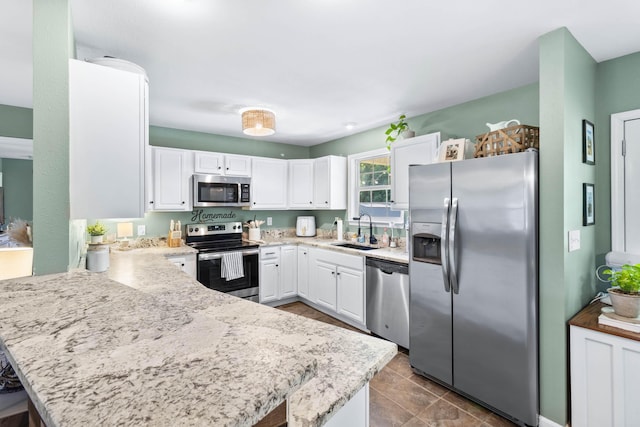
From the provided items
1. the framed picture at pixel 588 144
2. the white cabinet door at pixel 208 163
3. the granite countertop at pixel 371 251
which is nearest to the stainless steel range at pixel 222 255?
the granite countertop at pixel 371 251

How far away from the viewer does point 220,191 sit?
156 inches

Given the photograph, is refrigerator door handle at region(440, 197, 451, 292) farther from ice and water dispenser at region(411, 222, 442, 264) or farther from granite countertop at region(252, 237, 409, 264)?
granite countertop at region(252, 237, 409, 264)

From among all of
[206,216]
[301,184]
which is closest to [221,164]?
[206,216]

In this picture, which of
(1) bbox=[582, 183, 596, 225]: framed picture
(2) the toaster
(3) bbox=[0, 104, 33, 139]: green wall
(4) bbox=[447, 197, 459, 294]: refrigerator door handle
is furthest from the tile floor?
(3) bbox=[0, 104, 33, 139]: green wall

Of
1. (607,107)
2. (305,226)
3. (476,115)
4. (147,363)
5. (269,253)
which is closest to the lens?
(147,363)

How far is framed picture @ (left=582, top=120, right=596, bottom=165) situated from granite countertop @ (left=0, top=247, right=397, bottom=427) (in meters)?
2.10

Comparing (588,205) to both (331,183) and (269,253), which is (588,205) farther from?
(269,253)

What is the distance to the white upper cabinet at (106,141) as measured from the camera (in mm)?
1580

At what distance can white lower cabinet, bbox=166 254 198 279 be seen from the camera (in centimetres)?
341

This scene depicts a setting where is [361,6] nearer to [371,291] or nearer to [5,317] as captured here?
[5,317]

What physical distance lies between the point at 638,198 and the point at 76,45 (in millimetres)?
3845

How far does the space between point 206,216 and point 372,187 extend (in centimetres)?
230

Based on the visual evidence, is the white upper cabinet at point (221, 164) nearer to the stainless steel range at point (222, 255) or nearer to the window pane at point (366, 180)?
the stainless steel range at point (222, 255)

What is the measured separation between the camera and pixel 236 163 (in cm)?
416
